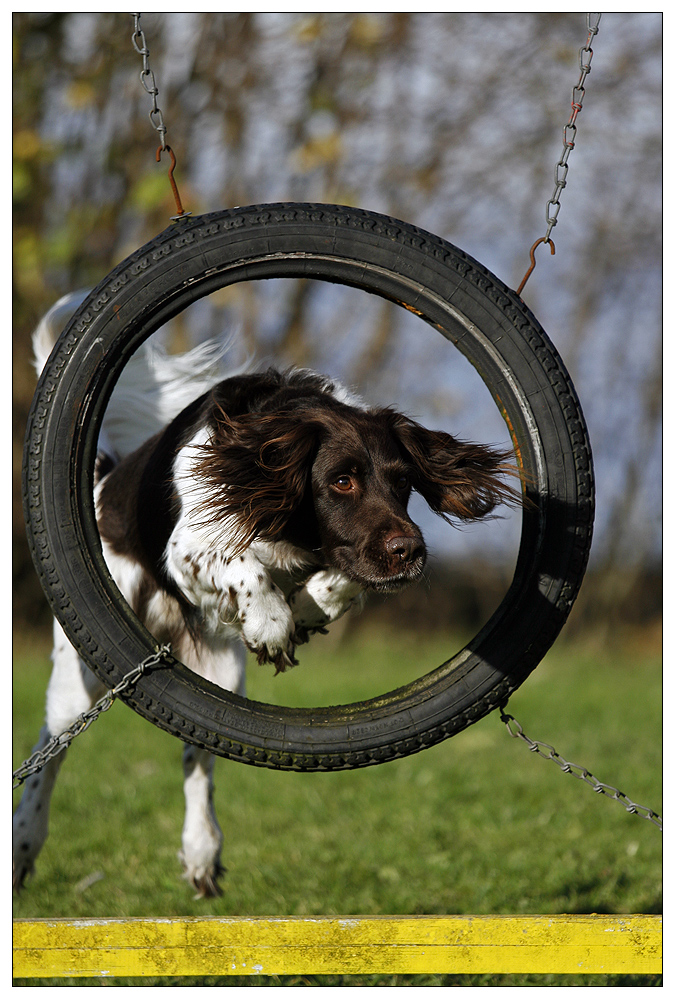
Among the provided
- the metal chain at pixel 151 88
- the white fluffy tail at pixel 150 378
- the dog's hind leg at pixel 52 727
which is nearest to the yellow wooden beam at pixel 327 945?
the dog's hind leg at pixel 52 727

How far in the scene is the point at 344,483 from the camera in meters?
2.47

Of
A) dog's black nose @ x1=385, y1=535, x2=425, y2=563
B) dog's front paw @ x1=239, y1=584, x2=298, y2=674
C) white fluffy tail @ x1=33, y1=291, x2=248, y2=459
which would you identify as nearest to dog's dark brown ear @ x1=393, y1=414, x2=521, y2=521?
dog's black nose @ x1=385, y1=535, x2=425, y2=563

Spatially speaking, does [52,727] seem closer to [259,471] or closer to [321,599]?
[321,599]

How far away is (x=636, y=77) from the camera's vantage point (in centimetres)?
928

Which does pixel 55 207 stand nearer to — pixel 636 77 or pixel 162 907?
pixel 636 77

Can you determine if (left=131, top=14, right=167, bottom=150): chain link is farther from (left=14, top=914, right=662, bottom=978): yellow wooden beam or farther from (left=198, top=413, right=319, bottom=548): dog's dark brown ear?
(left=14, top=914, right=662, bottom=978): yellow wooden beam

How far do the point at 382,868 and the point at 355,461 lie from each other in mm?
2211

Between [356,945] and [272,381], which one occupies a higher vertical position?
[272,381]

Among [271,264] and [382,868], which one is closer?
[271,264]

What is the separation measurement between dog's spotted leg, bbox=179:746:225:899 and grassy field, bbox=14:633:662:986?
0.28ft

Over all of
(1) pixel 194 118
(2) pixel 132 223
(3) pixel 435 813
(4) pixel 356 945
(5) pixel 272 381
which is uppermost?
(1) pixel 194 118

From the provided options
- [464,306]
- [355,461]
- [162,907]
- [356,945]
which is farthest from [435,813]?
[464,306]

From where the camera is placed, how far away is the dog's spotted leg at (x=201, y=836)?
11.2ft

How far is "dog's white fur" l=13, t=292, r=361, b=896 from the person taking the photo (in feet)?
8.60
